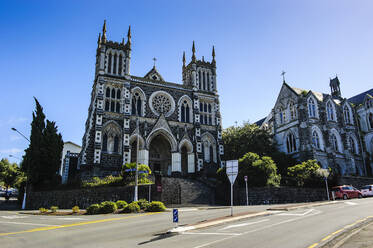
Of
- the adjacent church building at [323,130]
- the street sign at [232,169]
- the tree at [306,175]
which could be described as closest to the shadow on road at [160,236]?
the street sign at [232,169]

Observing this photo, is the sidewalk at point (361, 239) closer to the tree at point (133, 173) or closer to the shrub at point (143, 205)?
the shrub at point (143, 205)

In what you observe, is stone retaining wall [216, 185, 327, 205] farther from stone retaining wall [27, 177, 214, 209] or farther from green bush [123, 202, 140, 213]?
green bush [123, 202, 140, 213]

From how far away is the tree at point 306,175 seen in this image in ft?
103

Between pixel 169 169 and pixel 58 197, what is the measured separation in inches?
567

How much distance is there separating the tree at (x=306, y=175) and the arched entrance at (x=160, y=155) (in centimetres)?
1524

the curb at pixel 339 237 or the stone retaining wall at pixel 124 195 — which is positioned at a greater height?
the stone retaining wall at pixel 124 195

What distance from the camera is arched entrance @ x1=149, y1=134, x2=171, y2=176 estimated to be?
3800 cm

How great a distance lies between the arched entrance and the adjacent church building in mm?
18314

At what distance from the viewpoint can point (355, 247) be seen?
7.59 metres

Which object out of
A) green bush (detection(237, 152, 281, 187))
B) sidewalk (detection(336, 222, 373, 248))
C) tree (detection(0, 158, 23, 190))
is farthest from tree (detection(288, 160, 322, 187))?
tree (detection(0, 158, 23, 190))

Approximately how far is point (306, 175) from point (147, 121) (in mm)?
19676

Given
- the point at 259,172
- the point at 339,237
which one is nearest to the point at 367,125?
the point at 259,172

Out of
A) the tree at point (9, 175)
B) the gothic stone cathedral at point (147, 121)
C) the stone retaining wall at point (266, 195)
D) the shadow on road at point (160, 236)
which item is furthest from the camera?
the tree at point (9, 175)

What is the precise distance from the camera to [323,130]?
42.9 m
